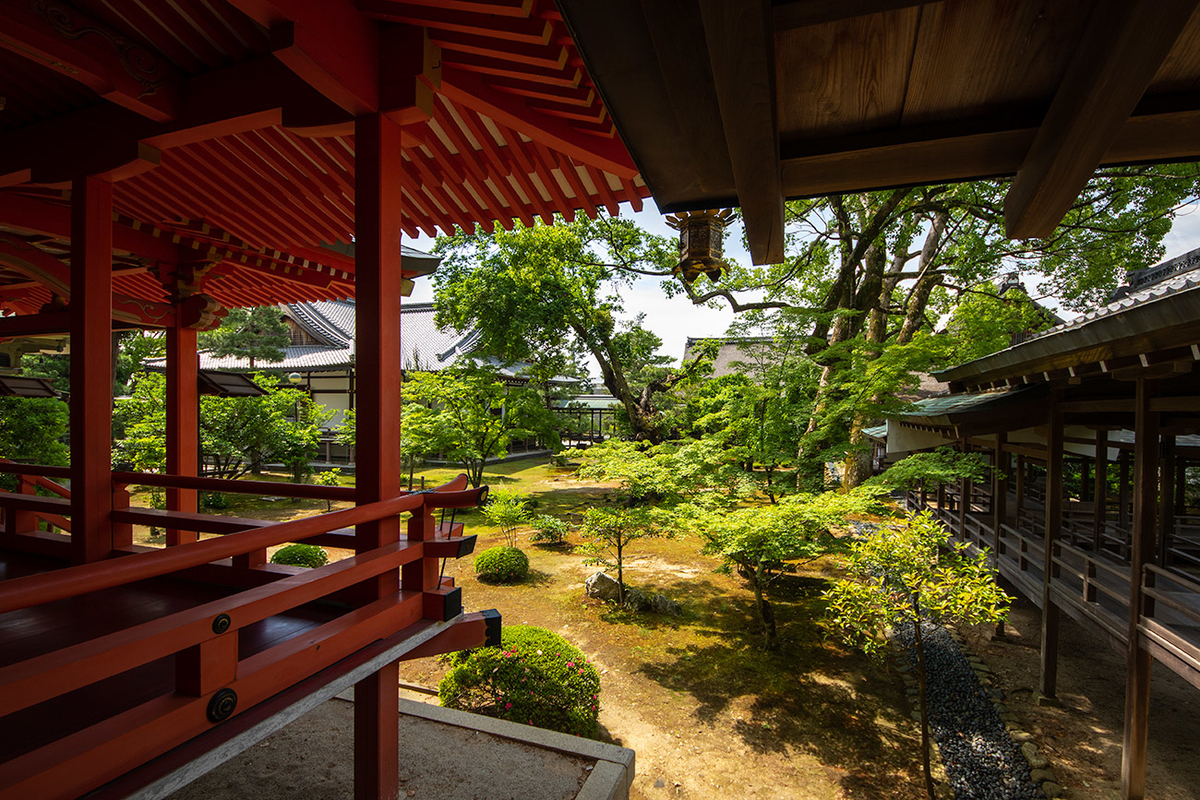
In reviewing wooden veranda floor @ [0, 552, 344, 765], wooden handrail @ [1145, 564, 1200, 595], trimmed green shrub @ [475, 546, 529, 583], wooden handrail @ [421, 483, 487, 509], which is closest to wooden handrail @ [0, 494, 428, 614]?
wooden handrail @ [421, 483, 487, 509]

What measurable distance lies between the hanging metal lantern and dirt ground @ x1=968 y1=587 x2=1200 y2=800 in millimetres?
5433

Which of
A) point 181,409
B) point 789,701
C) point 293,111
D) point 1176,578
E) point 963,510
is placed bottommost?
point 789,701

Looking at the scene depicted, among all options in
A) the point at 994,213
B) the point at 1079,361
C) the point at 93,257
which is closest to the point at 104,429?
the point at 93,257

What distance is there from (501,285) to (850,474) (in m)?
9.99

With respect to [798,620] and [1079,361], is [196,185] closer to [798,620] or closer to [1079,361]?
[1079,361]

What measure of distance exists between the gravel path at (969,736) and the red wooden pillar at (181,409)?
23.4ft

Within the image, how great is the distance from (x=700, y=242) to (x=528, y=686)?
13.1 feet

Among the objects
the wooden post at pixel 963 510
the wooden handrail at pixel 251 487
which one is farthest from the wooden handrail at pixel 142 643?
the wooden post at pixel 963 510

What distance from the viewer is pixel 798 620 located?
738 centimetres

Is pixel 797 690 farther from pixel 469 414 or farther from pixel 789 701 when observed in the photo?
pixel 469 414

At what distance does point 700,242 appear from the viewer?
2.24m

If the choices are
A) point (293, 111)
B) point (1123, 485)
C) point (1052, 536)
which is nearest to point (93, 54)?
point (293, 111)

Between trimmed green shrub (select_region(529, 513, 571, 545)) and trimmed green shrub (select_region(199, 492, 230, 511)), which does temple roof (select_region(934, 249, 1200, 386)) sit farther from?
trimmed green shrub (select_region(199, 492, 230, 511))

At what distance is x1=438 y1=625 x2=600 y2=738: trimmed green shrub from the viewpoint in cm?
440
